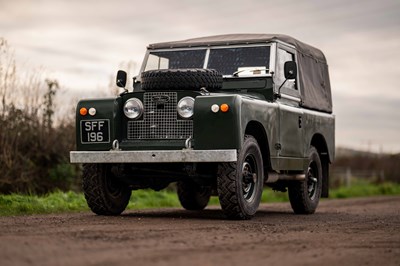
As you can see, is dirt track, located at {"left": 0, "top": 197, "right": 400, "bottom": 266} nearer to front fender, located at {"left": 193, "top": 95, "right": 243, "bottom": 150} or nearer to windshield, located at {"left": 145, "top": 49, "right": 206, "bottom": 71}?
front fender, located at {"left": 193, "top": 95, "right": 243, "bottom": 150}

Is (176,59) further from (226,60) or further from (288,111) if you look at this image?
(288,111)

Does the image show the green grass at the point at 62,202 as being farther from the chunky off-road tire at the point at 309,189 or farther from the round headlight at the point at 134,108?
the chunky off-road tire at the point at 309,189

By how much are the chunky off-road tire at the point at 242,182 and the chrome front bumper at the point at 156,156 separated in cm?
27

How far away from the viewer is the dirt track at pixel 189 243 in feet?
20.9

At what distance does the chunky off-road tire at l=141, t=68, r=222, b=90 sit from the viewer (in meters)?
11.0

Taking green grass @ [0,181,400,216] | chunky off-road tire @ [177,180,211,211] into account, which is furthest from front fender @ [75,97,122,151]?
chunky off-road tire @ [177,180,211,211]

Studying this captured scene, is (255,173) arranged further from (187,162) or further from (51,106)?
(51,106)

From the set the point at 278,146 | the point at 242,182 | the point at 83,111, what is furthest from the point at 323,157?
the point at 83,111

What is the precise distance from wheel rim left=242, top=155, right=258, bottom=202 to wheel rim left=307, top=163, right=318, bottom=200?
2963mm

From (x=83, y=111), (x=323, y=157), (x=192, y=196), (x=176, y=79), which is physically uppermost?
(x=176, y=79)

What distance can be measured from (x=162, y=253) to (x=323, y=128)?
8.20 meters

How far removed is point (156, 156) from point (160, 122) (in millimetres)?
697

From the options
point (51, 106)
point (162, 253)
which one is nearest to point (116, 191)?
point (162, 253)

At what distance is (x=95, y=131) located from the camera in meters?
11.2
